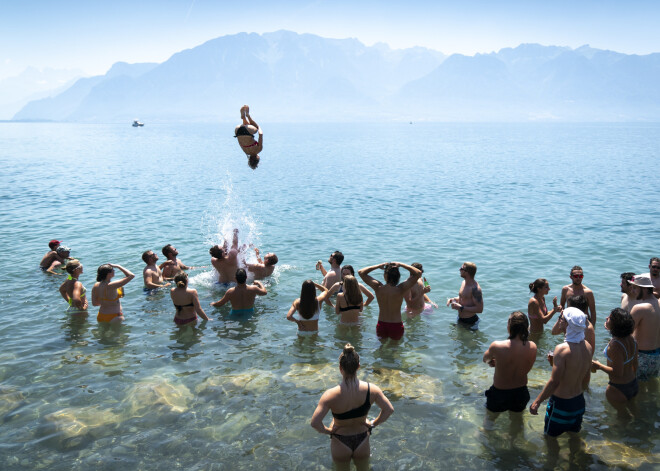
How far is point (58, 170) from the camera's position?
46812 mm

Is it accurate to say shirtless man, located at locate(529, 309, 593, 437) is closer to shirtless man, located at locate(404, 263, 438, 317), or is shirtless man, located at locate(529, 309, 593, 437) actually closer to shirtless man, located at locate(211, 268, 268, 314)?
shirtless man, located at locate(404, 263, 438, 317)

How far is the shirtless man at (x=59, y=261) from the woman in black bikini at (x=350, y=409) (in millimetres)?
12527

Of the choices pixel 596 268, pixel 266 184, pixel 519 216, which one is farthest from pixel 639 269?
pixel 266 184

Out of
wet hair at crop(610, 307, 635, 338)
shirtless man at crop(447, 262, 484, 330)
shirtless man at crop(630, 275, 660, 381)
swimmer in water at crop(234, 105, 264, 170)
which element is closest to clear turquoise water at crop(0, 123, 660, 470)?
shirtless man at crop(447, 262, 484, 330)

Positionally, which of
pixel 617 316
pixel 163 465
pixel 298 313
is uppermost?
pixel 617 316

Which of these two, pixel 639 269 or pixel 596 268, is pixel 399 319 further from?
pixel 639 269

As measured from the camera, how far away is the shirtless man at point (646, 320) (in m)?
7.98

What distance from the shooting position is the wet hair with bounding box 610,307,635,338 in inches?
275

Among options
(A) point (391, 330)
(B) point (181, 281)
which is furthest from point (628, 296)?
(B) point (181, 281)

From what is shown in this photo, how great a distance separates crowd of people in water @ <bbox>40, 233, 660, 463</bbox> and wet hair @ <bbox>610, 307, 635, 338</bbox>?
0.01m

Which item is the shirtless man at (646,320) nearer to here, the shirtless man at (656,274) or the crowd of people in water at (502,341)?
the crowd of people in water at (502,341)

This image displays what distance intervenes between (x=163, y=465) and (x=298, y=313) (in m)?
4.52

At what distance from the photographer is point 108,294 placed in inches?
445

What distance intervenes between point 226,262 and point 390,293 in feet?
20.0
